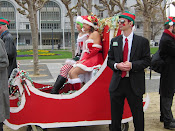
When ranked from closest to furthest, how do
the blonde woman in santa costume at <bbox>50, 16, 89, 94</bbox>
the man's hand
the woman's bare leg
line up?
the man's hand < the woman's bare leg < the blonde woman in santa costume at <bbox>50, 16, 89, 94</bbox>

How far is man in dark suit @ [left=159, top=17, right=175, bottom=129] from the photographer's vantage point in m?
4.09

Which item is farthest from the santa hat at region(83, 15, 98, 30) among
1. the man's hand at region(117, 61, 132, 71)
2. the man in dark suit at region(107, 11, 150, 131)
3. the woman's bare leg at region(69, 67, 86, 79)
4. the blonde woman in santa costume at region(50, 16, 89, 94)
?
the man's hand at region(117, 61, 132, 71)

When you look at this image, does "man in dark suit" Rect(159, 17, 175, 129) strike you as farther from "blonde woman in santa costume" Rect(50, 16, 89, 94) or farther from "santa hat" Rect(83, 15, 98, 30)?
"blonde woman in santa costume" Rect(50, 16, 89, 94)

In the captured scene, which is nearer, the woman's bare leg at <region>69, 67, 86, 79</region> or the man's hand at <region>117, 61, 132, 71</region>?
the man's hand at <region>117, 61, 132, 71</region>

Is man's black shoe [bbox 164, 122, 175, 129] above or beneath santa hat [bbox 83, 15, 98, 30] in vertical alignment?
beneath

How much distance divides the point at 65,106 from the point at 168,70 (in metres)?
1.95

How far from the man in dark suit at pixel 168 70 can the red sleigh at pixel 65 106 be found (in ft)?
3.22

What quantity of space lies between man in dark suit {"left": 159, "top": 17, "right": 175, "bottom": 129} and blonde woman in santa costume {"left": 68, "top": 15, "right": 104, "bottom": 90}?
111cm

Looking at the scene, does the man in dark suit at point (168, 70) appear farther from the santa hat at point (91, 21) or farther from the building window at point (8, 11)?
the building window at point (8, 11)

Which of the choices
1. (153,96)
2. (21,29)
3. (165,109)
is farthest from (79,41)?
(21,29)

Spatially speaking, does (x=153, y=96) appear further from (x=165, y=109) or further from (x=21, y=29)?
(x=21, y=29)

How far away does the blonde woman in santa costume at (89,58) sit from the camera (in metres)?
4.05

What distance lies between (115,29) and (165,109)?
172 cm

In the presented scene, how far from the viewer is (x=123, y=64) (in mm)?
2979
